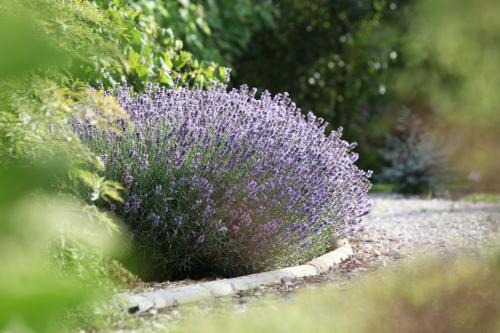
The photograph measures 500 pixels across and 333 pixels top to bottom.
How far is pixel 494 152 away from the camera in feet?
34.2

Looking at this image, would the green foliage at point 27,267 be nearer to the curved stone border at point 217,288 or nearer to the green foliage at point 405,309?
the green foliage at point 405,309

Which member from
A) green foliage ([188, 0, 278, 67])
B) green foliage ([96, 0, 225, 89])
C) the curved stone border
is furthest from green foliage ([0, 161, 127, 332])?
green foliage ([188, 0, 278, 67])

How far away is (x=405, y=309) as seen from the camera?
2.03 m

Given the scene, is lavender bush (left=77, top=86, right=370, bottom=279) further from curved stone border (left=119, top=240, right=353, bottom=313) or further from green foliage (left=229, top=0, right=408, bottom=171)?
green foliage (left=229, top=0, right=408, bottom=171)

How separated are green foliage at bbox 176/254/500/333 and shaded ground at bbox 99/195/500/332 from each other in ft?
1.83

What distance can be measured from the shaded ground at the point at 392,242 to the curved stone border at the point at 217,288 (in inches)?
1.9

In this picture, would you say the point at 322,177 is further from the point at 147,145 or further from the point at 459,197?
the point at 459,197

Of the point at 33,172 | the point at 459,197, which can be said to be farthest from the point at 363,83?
the point at 33,172

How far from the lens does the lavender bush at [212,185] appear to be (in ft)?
11.1

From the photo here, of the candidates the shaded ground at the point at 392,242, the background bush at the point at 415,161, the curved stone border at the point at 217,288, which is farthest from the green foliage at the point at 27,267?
the background bush at the point at 415,161

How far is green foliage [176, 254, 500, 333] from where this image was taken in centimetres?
193

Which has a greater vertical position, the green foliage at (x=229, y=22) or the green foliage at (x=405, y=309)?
the green foliage at (x=229, y=22)

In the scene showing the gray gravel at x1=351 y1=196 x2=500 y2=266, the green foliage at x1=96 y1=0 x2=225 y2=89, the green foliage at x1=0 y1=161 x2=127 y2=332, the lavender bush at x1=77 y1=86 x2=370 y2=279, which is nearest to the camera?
the green foliage at x1=0 y1=161 x2=127 y2=332

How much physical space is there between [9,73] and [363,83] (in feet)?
34.8
